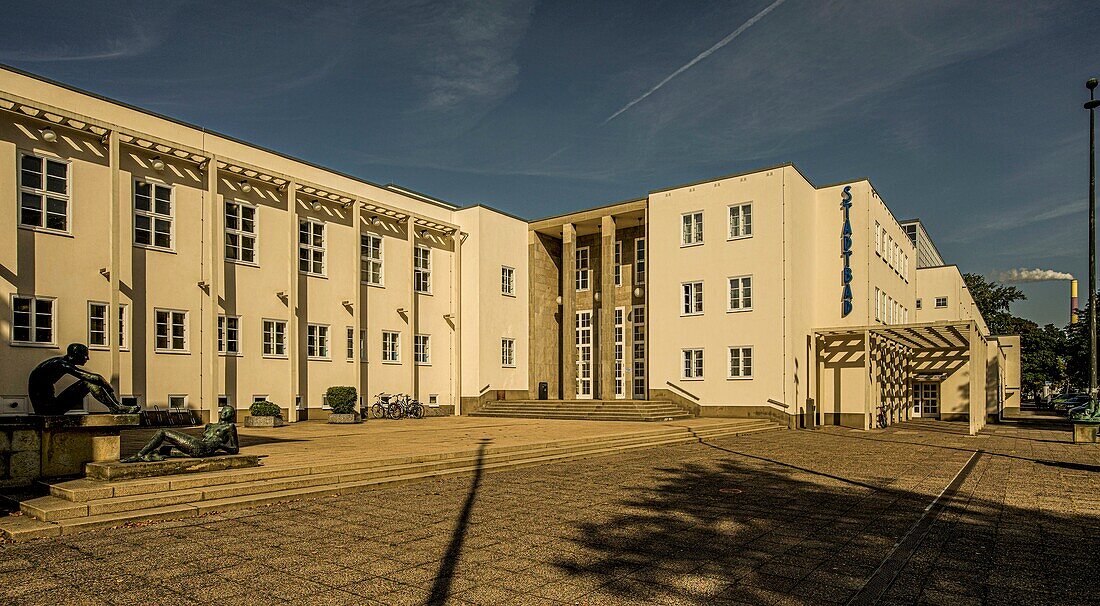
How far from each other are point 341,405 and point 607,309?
45.8 ft

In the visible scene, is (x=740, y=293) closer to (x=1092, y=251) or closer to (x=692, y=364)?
(x=692, y=364)

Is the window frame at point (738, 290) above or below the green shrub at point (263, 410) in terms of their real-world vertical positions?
above

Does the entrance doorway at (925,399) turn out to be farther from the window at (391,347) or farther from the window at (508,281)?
the window at (391,347)

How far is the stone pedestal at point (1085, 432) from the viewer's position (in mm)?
20969

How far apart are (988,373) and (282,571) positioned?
135 feet

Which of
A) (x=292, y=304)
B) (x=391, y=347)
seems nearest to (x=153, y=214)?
(x=292, y=304)

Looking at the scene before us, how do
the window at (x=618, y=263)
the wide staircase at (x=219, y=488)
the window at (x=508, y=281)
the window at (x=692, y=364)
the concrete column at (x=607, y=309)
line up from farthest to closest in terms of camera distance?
the window at (x=618, y=263)
the window at (x=508, y=281)
the concrete column at (x=607, y=309)
the window at (x=692, y=364)
the wide staircase at (x=219, y=488)

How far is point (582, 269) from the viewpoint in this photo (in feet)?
119

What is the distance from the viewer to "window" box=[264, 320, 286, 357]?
2342 centimetres

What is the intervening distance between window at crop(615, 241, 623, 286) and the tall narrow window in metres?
1.59

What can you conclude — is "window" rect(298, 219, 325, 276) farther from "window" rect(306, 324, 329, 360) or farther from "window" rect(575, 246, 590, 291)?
"window" rect(575, 246, 590, 291)

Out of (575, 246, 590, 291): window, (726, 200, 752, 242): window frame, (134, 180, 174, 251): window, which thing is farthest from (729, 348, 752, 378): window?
(134, 180, 174, 251): window

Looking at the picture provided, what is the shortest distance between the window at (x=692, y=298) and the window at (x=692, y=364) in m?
1.69

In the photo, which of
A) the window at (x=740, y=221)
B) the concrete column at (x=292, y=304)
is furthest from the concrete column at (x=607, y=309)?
the concrete column at (x=292, y=304)
